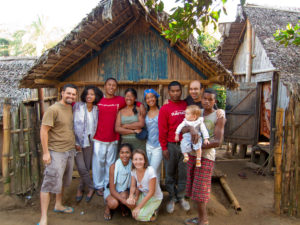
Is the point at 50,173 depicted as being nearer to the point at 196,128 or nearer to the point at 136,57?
the point at 196,128

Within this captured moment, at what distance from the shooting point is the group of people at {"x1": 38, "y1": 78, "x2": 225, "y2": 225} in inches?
112

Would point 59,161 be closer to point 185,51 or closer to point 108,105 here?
point 108,105

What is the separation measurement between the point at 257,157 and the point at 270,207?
3.60 m

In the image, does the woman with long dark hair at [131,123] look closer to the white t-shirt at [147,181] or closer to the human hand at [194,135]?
the white t-shirt at [147,181]

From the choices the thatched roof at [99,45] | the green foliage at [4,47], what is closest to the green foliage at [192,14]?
the thatched roof at [99,45]

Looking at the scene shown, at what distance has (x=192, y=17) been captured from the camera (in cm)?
267

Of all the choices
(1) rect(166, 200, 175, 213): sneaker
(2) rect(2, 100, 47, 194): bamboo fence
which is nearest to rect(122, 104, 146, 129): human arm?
(1) rect(166, 200, 175, 213): sneaker

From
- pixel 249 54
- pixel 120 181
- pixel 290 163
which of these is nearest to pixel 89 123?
pixel 120 181

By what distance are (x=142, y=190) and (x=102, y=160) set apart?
855 mm

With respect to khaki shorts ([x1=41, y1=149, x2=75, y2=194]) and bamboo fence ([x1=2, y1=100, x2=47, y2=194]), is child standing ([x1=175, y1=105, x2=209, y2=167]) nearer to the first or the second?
khaki shorts ([x1=41, y1=149, x2=75, y2=194])

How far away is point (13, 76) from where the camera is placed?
24.9 feet

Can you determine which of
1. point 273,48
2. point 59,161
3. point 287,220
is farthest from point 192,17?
point 273,48

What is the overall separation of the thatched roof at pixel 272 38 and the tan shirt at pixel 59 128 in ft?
13.7

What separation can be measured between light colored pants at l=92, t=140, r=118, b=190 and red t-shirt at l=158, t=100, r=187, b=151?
88 centimetres
